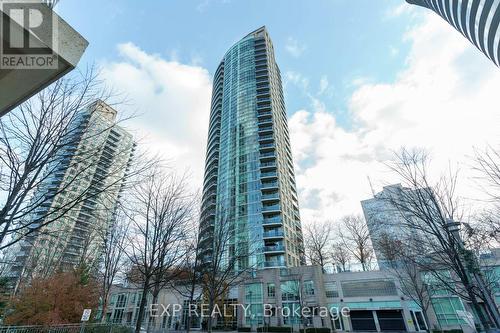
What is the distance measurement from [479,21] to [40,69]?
82.9 ft

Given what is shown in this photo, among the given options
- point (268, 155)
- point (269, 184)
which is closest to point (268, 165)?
point (268, 155)

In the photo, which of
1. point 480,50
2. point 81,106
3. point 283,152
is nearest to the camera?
point 81,106

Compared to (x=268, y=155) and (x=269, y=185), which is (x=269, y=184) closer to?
(x=269, y=185)

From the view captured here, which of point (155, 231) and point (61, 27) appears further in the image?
point (155, 231)

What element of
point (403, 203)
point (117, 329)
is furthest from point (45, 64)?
point (117, 329)

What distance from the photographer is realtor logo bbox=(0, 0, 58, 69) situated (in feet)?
4.54

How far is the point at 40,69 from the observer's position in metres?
1.53

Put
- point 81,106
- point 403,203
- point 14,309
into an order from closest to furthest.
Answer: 1. point 81,106
2. point 403,203
3. point 14,309

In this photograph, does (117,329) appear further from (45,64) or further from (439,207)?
(439,207)

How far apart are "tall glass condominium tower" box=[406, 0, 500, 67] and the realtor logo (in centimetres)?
2308

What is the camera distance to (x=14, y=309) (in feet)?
50.2

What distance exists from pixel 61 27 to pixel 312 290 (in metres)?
37.3

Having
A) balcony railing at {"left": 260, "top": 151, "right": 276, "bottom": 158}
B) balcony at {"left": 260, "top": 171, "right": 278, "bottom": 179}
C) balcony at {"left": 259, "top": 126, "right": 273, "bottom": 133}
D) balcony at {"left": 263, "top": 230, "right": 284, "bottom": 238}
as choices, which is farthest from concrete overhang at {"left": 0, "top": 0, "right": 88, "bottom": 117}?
balcony at {"left": 259, "top": 126, "right": 273, "bottom": 133}

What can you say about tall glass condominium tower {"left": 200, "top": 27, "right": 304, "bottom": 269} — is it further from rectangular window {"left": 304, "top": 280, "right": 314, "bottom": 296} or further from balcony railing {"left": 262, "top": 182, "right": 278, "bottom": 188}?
rectangular window {"left": 304, "top": 280, "right": 314, "bottom": 296}
